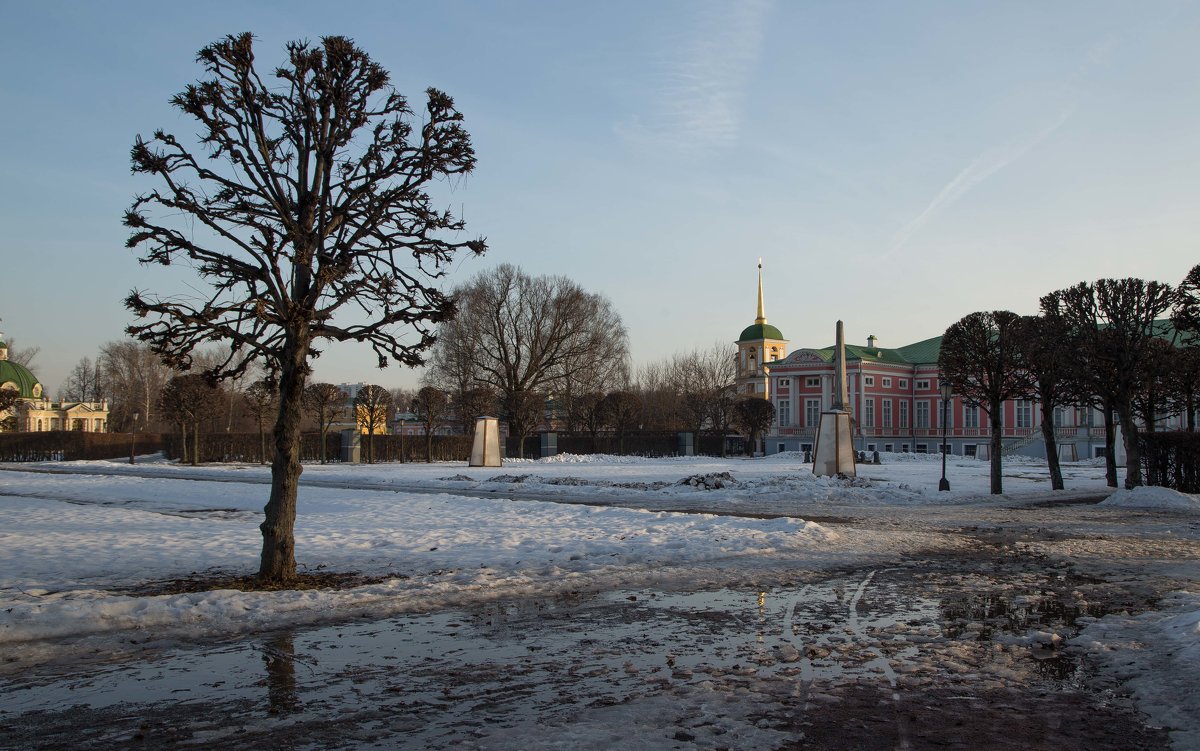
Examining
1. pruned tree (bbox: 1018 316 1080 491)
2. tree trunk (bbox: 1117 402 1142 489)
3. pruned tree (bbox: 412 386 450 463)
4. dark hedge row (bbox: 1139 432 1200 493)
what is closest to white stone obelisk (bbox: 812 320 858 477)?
pruned tree (bbox: 1018 316 1080 491)

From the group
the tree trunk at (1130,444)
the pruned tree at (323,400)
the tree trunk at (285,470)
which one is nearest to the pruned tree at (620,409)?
the pruned tree at (323,400)

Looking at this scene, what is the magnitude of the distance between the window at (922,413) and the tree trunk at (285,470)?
77.5 meters

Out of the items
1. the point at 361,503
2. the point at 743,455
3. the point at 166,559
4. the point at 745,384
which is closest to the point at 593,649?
the point at 166,559

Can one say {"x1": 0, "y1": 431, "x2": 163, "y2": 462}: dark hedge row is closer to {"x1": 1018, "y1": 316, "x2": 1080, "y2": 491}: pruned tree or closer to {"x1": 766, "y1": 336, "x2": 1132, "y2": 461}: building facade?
{"x1": 766, "y1": 336, "x2": 1132, "y2": 461}: building facade

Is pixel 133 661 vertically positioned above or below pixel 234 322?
below

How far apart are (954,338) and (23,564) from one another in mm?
24153

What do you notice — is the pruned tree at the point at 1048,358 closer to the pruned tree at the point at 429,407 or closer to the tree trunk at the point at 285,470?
the tree trunk at the point at 285,470

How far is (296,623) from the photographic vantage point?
26.6 ft

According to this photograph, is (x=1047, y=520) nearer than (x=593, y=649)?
No

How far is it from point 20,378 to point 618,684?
11145cm

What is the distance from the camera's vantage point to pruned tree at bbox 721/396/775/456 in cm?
6712

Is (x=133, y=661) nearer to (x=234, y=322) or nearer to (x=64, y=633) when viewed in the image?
(x=64, y=633)

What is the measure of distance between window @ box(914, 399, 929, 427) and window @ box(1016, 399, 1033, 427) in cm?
846

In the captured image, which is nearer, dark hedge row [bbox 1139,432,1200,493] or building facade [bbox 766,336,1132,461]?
dark hedge row [bbox 1139,432,1200,493]
